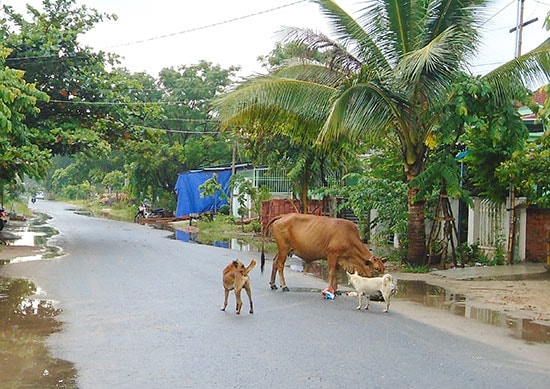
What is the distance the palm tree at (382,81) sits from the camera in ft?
45.4

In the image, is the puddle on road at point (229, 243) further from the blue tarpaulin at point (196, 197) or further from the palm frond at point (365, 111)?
the blue tarpaulin at point (196, 197)

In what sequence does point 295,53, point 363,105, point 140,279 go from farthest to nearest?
point 295,53 → point 363,105 → point 140,279

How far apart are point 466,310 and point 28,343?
22.3 ft

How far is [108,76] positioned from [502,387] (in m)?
19.7

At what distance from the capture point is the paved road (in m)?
6.30

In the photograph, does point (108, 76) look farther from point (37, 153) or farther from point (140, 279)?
point (140, 279)

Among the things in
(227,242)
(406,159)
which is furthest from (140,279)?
(227,242)

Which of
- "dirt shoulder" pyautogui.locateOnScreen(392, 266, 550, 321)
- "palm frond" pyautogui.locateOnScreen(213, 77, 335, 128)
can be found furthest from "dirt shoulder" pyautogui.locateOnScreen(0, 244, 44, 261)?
"dirt shoulder" pyautogui.locateOnScreen(392, 266, 550, 321)

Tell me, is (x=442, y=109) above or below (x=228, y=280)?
above

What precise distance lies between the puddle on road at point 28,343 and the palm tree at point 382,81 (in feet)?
21.0

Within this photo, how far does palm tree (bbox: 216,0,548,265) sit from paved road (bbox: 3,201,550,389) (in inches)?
159

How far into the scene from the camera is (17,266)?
1500cm

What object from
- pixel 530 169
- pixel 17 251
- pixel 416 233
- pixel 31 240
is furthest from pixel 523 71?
pixel 31 240

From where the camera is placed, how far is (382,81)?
46.5 feet
